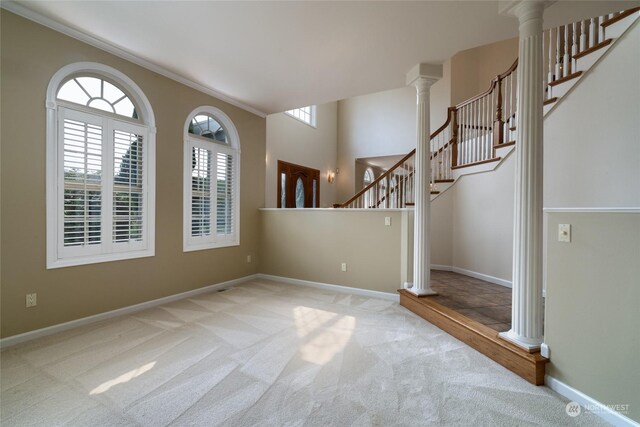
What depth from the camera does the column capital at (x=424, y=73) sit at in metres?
3.20

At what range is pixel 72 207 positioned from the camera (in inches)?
108

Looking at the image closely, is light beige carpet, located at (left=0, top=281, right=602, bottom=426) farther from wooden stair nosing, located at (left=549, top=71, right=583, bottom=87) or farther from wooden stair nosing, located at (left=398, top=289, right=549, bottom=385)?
wooden stair nosing, located at (left=549, top=71, right=583, bottom=87)

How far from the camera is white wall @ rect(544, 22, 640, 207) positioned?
2418 millimetres

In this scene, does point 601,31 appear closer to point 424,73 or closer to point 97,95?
point 424,73

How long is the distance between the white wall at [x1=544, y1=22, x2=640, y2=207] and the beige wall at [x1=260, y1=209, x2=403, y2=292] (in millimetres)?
1752

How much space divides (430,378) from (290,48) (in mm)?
3169

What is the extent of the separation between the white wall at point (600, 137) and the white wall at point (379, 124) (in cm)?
371

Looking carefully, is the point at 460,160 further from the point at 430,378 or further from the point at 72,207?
the point at 72,207

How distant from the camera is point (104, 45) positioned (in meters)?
2.89

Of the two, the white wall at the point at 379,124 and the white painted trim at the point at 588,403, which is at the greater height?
the white wall at the point at 379,124

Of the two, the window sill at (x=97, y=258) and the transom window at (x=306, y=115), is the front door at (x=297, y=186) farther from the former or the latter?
the window sill at (x=97, y=258)

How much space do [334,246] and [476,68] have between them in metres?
5.51

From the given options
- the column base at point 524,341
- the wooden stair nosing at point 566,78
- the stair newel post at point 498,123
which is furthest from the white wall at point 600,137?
the column base at point 524,341

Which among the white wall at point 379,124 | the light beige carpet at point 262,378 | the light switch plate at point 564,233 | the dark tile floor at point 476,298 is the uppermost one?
the white wall at point 379,124
